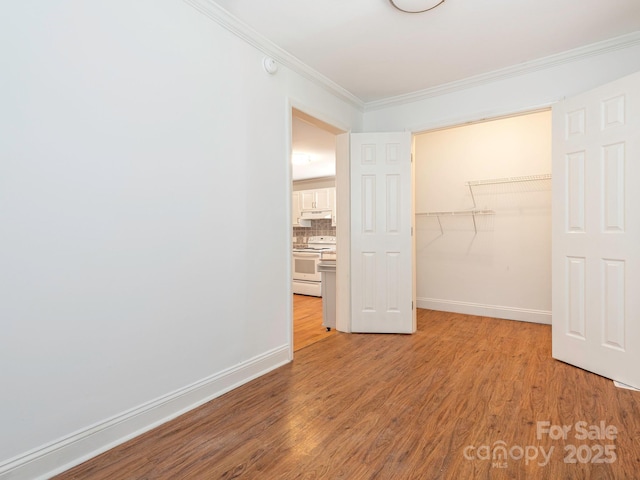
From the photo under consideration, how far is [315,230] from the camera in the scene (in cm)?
786

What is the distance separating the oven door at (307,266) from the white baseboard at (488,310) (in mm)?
2187

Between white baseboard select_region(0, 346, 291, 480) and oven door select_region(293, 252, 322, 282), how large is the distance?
13.1 feet

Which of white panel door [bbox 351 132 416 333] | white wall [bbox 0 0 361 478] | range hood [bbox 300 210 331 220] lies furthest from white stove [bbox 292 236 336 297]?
white wall [bbox 0 0 361 478]

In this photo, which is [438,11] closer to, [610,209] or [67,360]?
[610,209]

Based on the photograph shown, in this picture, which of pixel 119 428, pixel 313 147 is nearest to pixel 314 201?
pixel 313 147

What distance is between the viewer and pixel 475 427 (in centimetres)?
188

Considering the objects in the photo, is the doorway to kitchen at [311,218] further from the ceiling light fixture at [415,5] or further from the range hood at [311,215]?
the ceiling light fixture at [415,5]

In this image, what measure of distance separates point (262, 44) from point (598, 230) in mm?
2809

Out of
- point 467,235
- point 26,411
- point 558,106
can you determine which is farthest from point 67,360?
point 467,235

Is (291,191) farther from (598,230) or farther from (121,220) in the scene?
(598,230)

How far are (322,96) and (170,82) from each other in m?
1.69

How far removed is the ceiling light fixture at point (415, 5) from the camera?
2.15m

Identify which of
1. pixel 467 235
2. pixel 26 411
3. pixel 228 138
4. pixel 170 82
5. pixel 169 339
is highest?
pixel 170 82

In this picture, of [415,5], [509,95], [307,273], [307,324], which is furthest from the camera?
[307,273]
